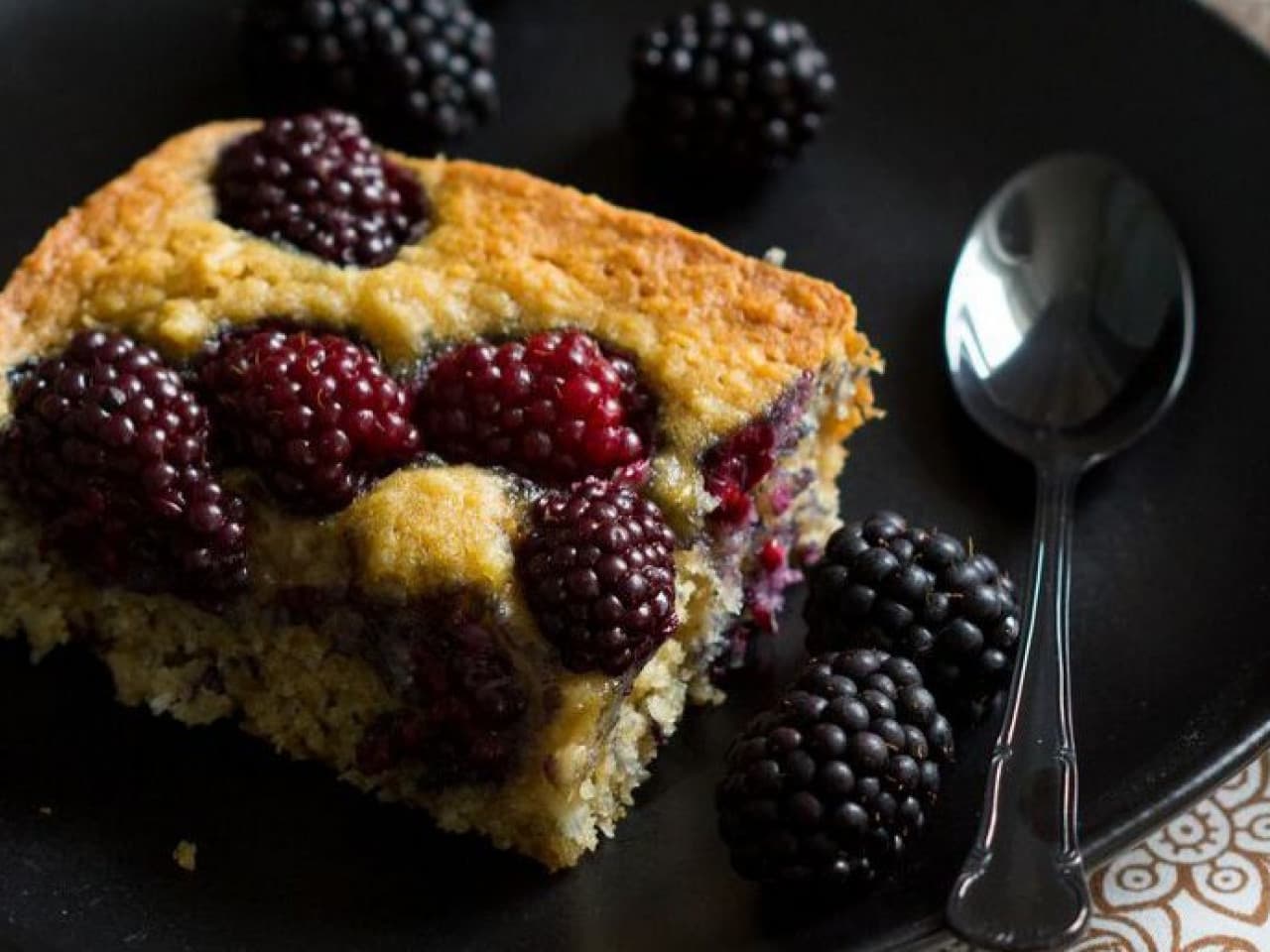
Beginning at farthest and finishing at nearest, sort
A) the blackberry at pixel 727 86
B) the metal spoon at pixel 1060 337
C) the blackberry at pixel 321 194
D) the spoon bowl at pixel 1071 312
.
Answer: the blackberry at pixel 727 86, the spoon bowl at pixel 1071 312, the blackberry at pixel 321 194, the metal spoon at pixel 1060 337

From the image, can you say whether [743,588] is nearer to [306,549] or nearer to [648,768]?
[648,768]

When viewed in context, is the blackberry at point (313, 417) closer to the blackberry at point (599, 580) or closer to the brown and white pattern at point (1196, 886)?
the blackberry at point (599, 580)

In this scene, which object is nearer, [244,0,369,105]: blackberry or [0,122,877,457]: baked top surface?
[0,122,877,457]: baked top surface

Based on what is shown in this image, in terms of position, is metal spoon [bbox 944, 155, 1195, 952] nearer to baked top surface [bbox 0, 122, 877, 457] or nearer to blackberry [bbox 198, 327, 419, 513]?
baked top surface [bbox 0, 122, 877, 457]

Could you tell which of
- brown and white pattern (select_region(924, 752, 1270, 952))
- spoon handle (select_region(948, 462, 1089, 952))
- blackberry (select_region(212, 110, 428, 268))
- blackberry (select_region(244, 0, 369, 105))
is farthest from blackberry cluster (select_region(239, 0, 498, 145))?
brown and white pattern (select_region(924, 752, 1270, 952))

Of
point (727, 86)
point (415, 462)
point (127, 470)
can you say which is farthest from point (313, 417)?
point (727, 86)

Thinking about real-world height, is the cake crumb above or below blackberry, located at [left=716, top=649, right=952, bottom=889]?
below

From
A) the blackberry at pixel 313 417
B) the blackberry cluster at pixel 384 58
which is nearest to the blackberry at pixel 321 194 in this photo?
the blackberry at pixel 313 417

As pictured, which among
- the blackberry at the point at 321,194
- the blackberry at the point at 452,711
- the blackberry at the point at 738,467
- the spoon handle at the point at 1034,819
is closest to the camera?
the spoon handle at the point at 1034,819
